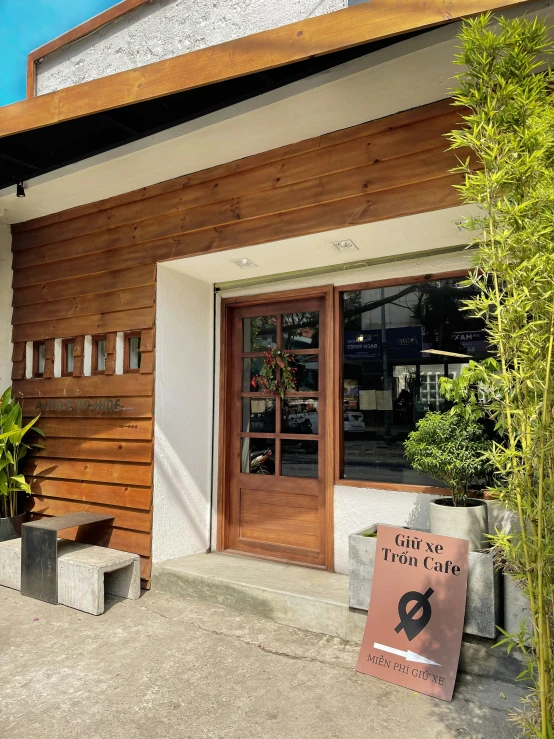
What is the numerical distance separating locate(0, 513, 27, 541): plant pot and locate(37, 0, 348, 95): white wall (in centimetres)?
389

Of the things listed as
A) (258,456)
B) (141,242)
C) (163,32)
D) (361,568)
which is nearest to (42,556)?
(258,456)

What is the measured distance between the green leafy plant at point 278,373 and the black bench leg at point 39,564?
1.93 meters

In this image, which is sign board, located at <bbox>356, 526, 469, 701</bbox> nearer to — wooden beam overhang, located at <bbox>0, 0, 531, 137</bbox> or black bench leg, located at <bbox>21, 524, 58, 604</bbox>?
black bench leg, located at <bbox>21, 524, 58, 604</bbox>

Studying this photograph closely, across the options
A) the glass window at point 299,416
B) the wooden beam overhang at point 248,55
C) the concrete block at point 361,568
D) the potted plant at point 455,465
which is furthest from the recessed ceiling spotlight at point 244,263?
the concrete block at point 361,568

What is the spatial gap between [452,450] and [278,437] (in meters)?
1.71

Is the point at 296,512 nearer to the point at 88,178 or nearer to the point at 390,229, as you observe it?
the point at 390,229

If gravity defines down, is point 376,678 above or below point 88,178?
below

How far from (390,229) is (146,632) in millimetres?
2941

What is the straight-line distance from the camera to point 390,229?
3.24 meters

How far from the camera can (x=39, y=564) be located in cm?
386

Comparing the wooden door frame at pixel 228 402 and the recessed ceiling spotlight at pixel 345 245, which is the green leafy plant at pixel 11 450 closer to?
the wooden door frame at pixel 228 402

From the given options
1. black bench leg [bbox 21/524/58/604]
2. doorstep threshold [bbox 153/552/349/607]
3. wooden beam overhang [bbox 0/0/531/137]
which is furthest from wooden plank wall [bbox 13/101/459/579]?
wooden beam overhang [bbox 0/0/531/137]

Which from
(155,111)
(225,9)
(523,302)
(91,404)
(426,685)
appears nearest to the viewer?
(523,302)

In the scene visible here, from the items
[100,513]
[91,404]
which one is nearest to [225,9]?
[91,404]
